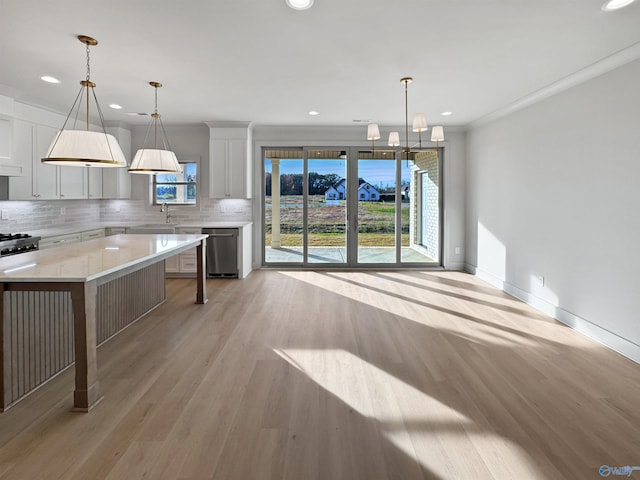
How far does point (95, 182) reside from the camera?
6.61 meters

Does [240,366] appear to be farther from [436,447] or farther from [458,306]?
[458,306]

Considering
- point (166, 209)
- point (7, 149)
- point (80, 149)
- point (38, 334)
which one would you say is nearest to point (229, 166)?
point (166, 209)

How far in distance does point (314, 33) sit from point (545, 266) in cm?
370

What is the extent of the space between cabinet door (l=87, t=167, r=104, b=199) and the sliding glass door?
2.80m

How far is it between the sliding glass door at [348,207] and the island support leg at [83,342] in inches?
198

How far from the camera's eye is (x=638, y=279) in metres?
3.34

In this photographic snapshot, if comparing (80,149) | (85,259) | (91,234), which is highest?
(80,149)

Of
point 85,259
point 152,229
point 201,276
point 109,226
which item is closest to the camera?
point 85,259

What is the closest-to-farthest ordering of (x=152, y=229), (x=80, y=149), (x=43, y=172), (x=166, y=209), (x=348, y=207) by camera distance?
1. (x=80, y=149)
2. (x=43, y=172)
3. (x=152, y=229)
4. (x=166, y=209)
5. (x=348, y=207)

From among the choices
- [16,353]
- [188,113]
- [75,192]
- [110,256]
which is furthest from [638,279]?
[75,192]

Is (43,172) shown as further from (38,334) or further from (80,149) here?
(38,334)

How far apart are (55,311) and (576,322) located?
4.77m

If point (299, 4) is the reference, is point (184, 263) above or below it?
below

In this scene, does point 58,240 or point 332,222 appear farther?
point 332,222
